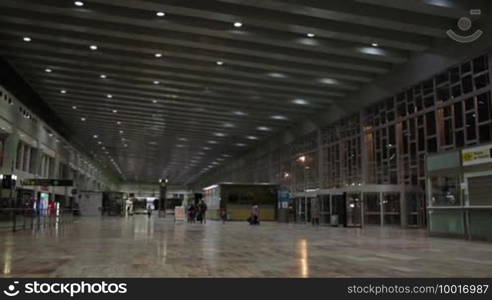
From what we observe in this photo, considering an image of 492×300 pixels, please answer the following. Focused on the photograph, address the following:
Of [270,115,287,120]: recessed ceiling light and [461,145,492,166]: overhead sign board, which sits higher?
[270,115,287,120]: recessed ceiling light

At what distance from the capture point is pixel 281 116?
35062 millimetres

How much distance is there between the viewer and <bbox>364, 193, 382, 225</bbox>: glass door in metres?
25.5

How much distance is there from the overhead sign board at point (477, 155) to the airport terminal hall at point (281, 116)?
0.07 m

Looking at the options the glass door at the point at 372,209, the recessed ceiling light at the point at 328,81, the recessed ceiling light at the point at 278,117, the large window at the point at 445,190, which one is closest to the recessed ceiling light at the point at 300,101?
the recessed ceiling light at the point at 328,81

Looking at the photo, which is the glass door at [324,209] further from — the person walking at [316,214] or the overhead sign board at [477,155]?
the overhead sign board at [477,155]

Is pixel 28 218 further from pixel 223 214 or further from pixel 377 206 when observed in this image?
pixel 377 206

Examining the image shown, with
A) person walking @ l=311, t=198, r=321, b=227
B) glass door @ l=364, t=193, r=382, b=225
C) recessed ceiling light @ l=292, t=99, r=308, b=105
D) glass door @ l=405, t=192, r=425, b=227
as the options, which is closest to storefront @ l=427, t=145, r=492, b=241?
glass door @ l=405, t=192, r=425, b=227

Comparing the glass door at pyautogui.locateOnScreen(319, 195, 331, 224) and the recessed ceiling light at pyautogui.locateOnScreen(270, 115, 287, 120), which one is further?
the recessed ceiling light at pyautogui.locateOnScreen(270, 115, 287, 120)

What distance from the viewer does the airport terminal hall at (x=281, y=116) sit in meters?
9.52

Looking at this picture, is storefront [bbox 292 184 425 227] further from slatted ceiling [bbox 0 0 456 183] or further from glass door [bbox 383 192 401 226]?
slatted ceiling [bbox 0 0 456 183]

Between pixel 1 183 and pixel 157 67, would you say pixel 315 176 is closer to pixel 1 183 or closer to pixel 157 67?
pixel 157 67

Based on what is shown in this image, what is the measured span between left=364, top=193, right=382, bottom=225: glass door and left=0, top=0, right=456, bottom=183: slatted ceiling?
21.6ft

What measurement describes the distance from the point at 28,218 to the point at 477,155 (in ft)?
61.5

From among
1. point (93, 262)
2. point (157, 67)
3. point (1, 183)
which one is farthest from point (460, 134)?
point (1, 183)
